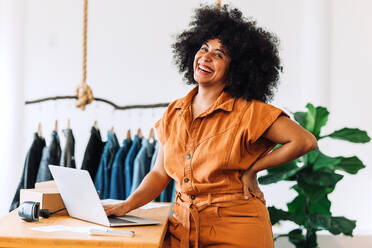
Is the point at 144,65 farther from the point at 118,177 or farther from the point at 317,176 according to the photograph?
the point at 317,176

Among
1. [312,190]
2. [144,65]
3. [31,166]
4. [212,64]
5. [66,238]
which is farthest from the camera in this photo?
Answer: [144,65]

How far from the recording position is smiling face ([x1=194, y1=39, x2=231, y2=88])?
2090 millimetres

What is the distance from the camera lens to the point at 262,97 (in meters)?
2.14

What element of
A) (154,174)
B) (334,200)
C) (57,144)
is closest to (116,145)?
(57,144)

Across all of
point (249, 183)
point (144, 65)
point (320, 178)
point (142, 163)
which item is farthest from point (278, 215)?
point (144, 65)

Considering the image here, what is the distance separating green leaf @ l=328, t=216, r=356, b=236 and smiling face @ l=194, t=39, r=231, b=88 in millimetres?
1464

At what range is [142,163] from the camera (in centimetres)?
315

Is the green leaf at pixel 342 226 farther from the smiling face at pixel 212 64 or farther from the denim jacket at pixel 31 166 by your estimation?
the denim jacket at pixel 31 166

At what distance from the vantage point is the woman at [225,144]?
6.28ft

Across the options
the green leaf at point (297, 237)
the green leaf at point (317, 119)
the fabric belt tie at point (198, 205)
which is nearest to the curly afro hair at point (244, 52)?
the fabric belt tie at point (198, 205)

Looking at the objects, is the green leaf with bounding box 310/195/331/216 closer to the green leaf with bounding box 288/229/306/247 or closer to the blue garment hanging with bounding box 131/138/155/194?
the green leaf with bounding box 288/229/306/247

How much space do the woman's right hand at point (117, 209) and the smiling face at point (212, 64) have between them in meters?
0.66

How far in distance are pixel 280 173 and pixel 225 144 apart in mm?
1298

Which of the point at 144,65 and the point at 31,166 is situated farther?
the point at 144,65
